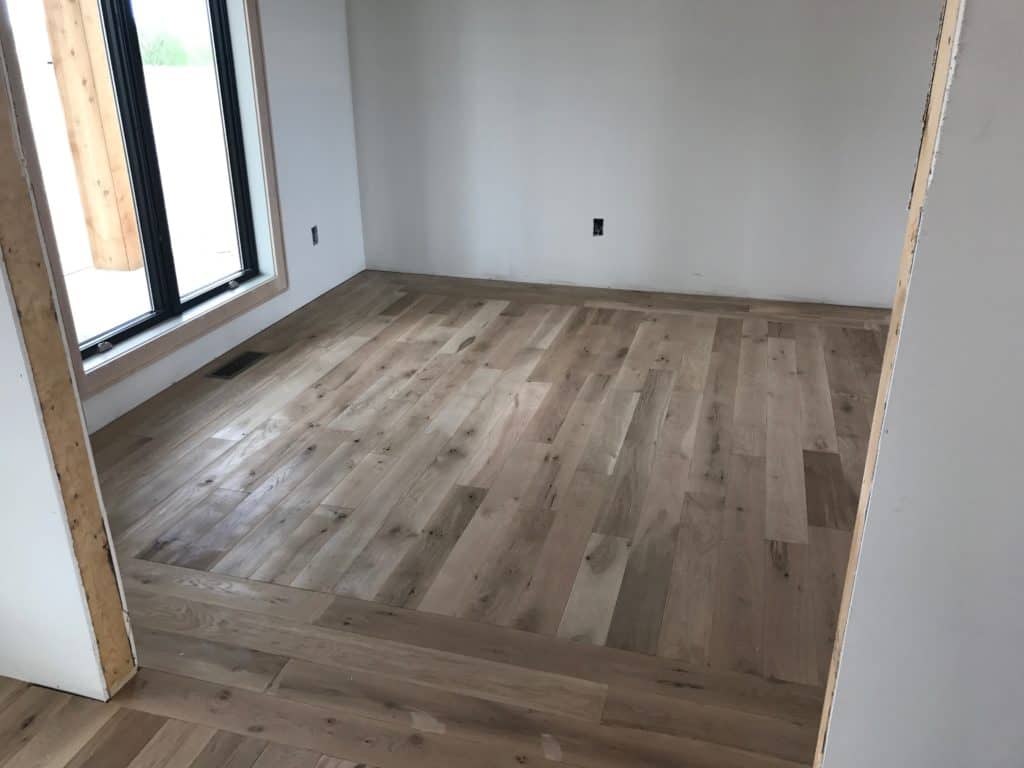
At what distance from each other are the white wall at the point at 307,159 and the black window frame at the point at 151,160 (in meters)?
0.18

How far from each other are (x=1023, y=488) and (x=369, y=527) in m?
1.78

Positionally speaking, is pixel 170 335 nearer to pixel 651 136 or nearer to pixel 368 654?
pixel 368 654

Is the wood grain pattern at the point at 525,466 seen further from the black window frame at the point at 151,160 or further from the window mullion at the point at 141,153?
the window mullion at the point at 141,153

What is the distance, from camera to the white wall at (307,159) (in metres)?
3.96

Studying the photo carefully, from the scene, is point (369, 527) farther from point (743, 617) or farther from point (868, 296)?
point (868, 296)

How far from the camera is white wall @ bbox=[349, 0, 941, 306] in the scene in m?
4.11

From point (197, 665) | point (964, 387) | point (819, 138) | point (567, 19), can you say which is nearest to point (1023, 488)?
point (964, 387)

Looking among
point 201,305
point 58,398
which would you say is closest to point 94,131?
point 201,305

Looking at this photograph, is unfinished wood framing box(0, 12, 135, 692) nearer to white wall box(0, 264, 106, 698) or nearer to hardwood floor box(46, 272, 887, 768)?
white wall box(0, 264, 106, 698)

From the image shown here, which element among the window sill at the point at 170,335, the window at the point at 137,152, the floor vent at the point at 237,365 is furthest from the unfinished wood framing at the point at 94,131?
the floor vent at the point at 237,365

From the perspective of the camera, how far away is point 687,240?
181 inches

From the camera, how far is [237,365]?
3754 mm

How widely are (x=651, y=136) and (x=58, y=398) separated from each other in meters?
3.48

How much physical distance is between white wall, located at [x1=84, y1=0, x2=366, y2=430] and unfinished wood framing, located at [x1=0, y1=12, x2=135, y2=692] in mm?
1788
